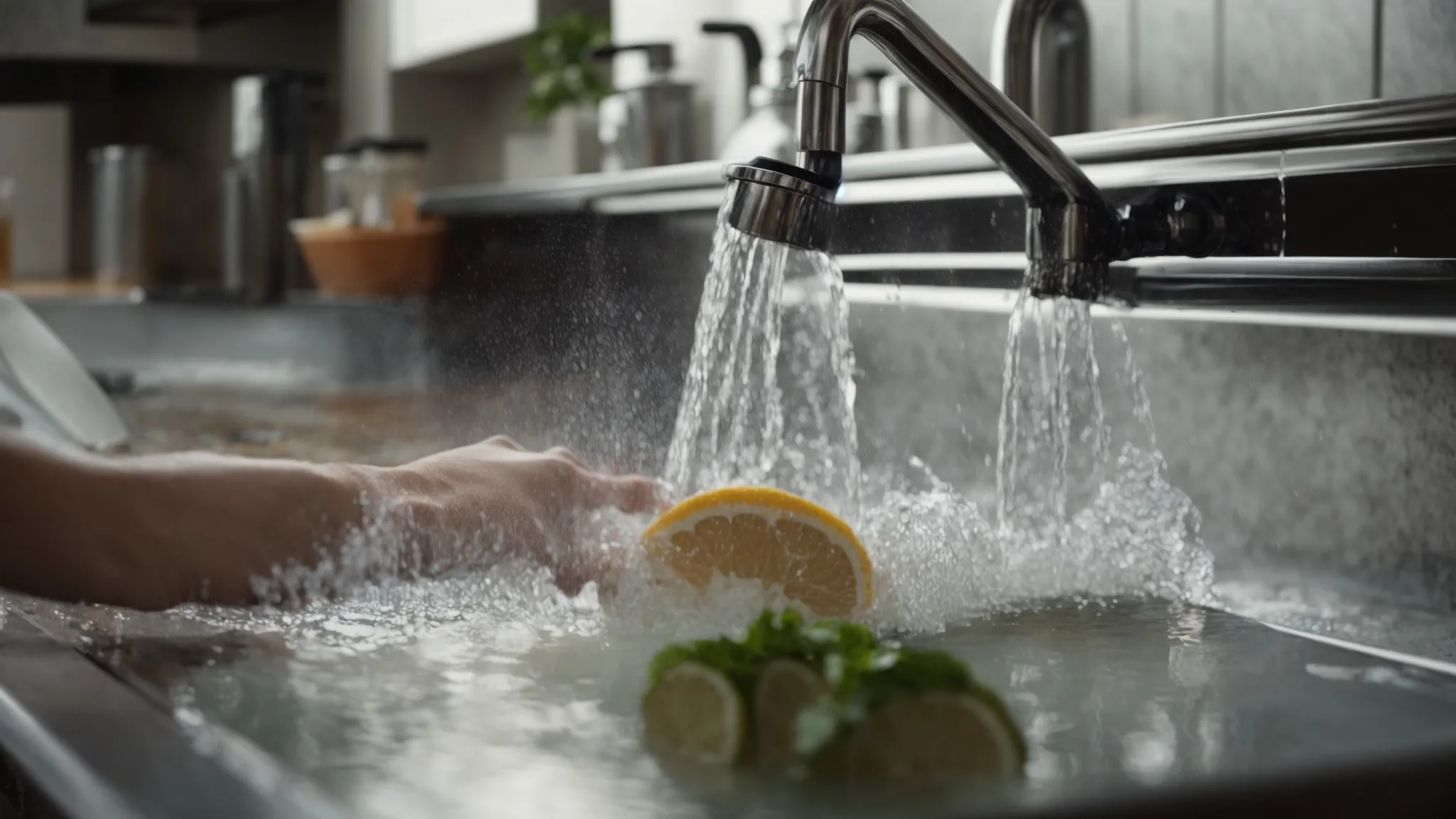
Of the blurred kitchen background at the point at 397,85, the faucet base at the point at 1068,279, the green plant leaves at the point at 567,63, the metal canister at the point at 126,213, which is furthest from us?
the metal canister at the point at 126,213

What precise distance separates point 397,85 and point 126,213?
76cm

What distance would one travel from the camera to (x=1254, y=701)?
1.91ft

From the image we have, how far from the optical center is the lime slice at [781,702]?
50 centimetres

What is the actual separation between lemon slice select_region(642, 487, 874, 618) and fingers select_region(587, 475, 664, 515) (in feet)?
0.37

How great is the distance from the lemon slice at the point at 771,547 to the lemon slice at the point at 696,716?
0.18 m

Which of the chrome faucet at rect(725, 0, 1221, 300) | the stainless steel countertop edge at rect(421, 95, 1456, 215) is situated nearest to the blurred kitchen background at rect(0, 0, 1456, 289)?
the stainless steel countertop edge at rect(421, 95, 1456, 215)

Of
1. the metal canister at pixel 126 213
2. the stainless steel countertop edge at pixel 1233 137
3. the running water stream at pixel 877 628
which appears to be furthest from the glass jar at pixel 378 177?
the running water stream at pixel 877 628

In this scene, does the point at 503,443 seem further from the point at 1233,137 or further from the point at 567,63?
the point at 567,63

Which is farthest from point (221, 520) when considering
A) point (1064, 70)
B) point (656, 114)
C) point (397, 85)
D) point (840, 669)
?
point (397, 85)

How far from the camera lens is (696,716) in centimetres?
51

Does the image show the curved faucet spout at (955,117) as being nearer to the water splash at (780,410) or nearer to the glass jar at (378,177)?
the water splash at (780,410)

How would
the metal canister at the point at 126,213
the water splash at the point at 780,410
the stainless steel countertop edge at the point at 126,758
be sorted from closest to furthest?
the stainless steel countertop edge at the point at 126,758 < the water splash at the point at 780,410 < the metal canister at the point at 126,213

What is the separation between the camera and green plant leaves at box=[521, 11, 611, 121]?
2.53 metres

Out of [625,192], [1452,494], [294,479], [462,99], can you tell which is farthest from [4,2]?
[1452,494]
